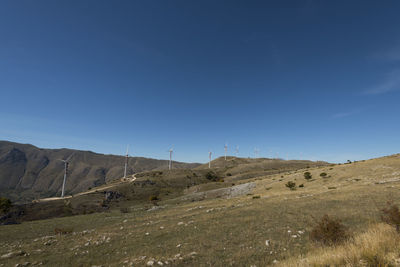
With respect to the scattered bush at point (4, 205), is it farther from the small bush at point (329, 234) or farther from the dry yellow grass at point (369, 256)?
the small bush at point (329, 234)

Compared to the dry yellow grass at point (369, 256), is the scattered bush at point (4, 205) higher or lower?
lower

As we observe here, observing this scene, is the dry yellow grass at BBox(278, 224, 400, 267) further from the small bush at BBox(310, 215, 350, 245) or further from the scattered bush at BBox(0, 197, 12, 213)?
the scattered bush at BBox(0, 197, 12, 213)

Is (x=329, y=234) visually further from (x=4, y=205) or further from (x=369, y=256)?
(x=4, y=205)

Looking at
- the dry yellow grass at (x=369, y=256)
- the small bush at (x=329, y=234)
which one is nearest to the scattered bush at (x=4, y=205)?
the dry yellow grass at (x=369, y=256)

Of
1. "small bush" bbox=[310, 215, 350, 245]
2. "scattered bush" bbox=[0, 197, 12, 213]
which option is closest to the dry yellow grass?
"small bush" bbox=[310, 215, 350, 245]

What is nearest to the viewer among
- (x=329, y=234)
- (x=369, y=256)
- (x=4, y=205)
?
(x=369, y=256)

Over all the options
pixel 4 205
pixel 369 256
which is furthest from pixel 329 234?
pixel 4 205

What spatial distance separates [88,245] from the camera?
40.7 ft

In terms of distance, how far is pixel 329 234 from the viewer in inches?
344

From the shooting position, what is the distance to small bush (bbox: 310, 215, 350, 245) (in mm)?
8484

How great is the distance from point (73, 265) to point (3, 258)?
20.5 ft

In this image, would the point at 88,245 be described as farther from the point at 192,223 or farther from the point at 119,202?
the point at 119,202

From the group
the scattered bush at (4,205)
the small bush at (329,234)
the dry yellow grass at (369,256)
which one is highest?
the dry yellow grass at (369,256)

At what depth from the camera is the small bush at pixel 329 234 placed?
8484 millimetres
